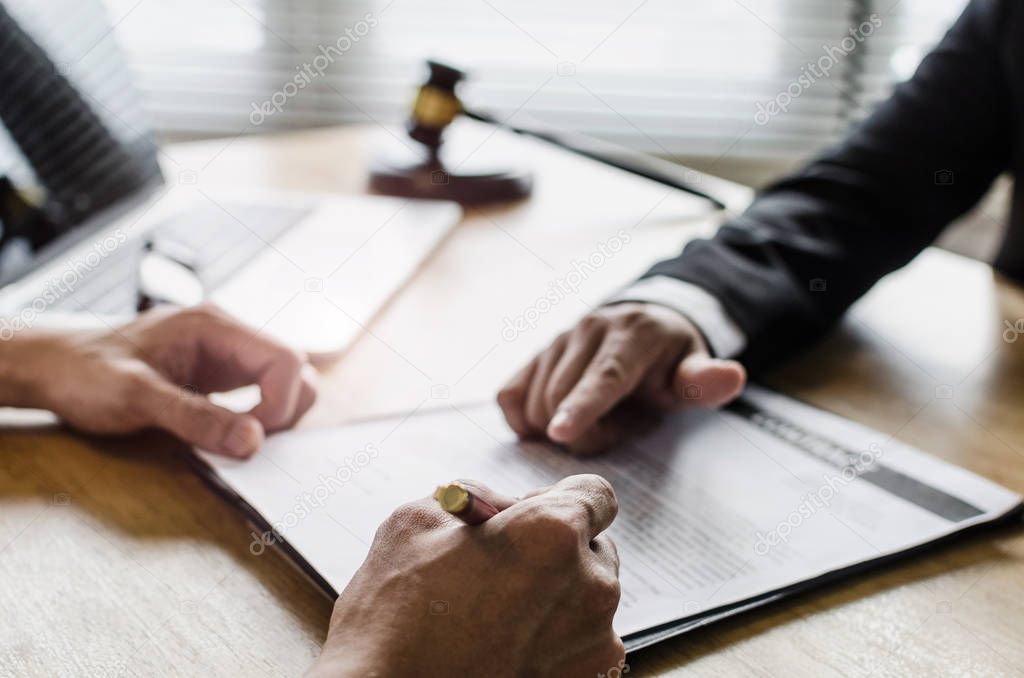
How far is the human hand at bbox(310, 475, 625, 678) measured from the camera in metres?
0.51

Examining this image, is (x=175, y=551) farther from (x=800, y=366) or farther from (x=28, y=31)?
(x=28, y=31)

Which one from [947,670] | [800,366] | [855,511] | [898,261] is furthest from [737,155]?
[947,670]

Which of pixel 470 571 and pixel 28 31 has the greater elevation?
pixel 28 31

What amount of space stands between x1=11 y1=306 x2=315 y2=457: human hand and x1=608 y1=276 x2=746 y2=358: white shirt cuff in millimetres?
342

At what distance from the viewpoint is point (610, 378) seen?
0.84 m

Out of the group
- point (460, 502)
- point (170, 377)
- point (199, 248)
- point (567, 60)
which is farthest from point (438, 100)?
point (567, 60)

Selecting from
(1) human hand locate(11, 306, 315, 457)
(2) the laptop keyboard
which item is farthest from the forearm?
(2) the laptop keyboard

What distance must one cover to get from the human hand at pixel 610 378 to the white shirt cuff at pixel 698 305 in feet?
0.08

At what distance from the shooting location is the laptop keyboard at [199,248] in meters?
1.02

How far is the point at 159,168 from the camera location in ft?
4.49

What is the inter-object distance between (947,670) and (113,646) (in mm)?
476

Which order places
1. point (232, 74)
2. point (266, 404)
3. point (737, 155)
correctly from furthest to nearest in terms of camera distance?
point (737, 155) → point (232, 74) → point (266, 404)

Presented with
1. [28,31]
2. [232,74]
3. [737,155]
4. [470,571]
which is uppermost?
[28,31]

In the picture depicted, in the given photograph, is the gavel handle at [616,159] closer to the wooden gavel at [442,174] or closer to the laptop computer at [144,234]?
the wooden gavel at [442,174]
